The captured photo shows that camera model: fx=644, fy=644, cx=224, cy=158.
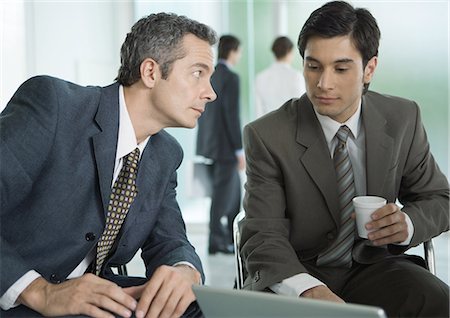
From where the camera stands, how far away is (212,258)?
4539 millimetres

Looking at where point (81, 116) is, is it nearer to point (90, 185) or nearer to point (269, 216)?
point (90, 185)

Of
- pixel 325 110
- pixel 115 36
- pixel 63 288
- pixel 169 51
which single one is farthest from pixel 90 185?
pixel 115 36

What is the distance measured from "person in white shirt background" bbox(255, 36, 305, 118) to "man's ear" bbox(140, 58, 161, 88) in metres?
2.95

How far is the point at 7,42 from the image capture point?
3.84 m

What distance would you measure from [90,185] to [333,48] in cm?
81

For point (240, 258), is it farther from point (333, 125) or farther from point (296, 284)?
point (333, 125)

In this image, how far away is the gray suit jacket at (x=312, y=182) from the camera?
6.29ft

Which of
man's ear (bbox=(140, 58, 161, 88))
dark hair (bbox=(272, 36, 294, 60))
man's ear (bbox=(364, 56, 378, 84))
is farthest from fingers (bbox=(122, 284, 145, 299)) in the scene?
dark hair (bbox=(272, 36, 294, 60))

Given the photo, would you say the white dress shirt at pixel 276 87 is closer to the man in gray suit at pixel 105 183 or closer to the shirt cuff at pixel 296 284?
the man in gray suit at pixel 105 183

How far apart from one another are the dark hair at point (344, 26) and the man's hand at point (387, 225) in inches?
20.2

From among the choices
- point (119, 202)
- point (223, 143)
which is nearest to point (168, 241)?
point (119, 202)

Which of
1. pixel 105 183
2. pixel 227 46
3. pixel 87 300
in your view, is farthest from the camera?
pixel 227 46

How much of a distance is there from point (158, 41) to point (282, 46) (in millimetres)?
3022

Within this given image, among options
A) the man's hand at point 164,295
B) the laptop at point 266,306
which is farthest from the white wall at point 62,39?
the laptop at point 266,306
